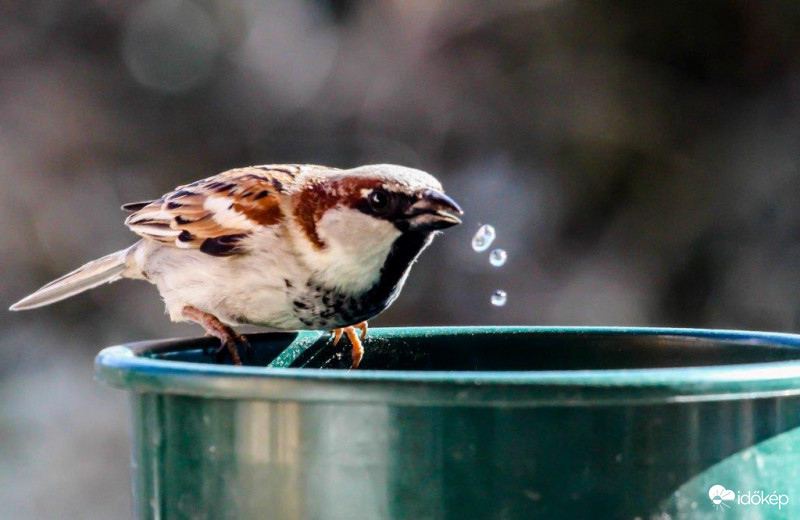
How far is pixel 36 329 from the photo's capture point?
498 cm

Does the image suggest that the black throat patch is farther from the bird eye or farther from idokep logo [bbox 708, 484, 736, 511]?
idokep logo [bbox 708, 484, 736, 511]

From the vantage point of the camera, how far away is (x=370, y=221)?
90.9 inches

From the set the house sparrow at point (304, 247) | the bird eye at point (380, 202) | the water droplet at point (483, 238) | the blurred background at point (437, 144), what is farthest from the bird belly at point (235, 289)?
the blurred background at point (437, 144)

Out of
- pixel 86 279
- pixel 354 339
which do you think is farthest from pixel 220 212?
pixel 86 279

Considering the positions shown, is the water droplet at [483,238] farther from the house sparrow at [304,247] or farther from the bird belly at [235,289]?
the bird belly at [235,289]

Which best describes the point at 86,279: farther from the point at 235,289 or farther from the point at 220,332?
the point at 220,332

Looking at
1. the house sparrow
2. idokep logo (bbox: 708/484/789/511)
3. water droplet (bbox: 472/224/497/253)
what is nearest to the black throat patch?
the house sparrow

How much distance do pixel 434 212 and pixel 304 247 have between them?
0.33 m

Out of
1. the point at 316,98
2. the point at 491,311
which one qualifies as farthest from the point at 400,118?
the point at 491,311

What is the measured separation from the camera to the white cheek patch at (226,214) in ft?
8.18

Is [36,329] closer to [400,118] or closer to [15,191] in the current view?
[15,191]

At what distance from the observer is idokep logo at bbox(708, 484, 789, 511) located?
129cm

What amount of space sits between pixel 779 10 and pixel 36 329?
11.2 feet

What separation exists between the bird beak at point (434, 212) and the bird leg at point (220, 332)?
395 mm
